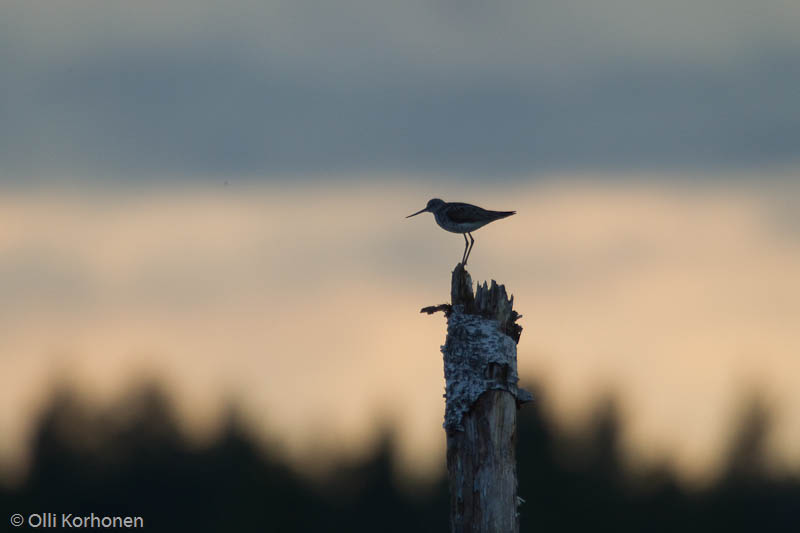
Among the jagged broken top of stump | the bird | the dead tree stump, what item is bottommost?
the dead tree stump

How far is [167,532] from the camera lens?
221 ft

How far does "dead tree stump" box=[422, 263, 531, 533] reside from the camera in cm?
1410

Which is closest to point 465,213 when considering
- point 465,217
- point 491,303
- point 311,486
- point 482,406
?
point 465,217

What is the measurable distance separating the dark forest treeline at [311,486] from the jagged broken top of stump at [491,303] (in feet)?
155

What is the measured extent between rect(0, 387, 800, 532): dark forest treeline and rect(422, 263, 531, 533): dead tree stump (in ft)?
155

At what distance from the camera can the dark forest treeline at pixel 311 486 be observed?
6406cm

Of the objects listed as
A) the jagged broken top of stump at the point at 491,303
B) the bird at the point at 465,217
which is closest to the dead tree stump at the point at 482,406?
the jagged broken top of stump at the point at 491,303

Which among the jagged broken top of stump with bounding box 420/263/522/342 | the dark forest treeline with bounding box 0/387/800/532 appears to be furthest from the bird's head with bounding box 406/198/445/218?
the dark forest treeline with bounding box 0/387/800/532

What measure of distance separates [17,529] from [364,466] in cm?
1661

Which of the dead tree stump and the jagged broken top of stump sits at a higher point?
the jagged broken top of stump

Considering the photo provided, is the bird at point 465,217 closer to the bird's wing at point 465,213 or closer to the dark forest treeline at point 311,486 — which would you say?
the bird's wing at point 465,213

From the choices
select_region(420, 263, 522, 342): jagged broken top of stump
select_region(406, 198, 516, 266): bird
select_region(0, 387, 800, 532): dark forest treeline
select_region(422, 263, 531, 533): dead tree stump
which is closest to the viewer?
select_region(422, 263, 531, 533): dead tree stump

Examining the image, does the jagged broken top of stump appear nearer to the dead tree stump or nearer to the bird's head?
the dead tree stump

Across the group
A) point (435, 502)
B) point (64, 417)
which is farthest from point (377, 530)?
point (64, 417)
